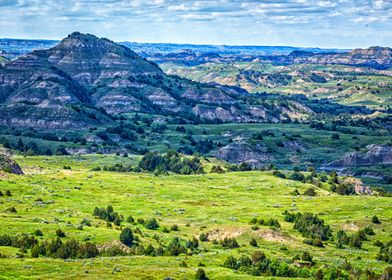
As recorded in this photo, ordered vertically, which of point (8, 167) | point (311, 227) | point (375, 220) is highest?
point (8, 167)

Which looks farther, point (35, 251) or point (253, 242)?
point (253, 242)

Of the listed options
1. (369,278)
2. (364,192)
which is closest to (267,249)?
(369,278)

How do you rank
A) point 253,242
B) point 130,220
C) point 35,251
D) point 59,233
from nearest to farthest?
1. point 35,251
2. point 59,233
3. point 253,242
4. point 130,220

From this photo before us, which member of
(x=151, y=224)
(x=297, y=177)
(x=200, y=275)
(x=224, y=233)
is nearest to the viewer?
(x=200, y=275)

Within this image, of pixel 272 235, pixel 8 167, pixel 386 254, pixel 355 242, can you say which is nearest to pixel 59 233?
pixel 272 235

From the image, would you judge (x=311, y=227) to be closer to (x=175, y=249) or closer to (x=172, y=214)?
(x=172, y=214)

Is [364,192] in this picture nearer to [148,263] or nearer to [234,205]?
[234,205]

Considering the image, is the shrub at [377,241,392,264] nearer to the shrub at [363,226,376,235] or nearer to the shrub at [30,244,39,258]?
the shrub at [363,226,376,235]

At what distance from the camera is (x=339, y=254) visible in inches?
3735

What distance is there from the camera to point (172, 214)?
124 meters

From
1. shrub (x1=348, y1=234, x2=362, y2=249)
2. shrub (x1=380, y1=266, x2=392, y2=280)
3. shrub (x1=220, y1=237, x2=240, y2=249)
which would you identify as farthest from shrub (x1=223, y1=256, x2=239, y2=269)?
shrub (x1=348, y1=234, x2=362, y2=249)

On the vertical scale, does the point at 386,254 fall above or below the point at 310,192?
above

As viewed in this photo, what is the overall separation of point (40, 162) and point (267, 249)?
381 feet

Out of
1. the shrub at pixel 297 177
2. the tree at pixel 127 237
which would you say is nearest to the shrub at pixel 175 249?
the tree at pixel 127 237
